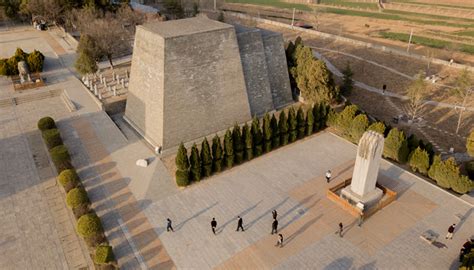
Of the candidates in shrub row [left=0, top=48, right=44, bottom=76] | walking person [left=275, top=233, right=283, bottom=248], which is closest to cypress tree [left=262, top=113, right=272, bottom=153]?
walking person [left=275, top=233, right=283, bottom=248]

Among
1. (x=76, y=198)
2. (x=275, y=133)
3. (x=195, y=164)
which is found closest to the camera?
(x=76, y=198)

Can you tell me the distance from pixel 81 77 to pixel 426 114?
33635 millimetres

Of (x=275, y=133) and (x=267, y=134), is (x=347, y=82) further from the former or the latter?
(x=267, y=134)

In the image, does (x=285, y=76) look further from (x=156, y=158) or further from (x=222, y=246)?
(x=222, y=246)

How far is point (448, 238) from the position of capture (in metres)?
18.4

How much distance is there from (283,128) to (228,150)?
4.86 m

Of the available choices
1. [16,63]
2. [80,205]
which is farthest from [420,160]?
[16,63]

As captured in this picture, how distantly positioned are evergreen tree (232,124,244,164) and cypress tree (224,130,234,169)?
0.39m

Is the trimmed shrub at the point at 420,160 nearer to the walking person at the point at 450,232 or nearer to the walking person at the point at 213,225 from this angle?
the walking person at the point at 450,232

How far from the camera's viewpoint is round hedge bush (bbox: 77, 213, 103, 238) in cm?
1720

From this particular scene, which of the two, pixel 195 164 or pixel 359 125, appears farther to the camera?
pixel 359 125

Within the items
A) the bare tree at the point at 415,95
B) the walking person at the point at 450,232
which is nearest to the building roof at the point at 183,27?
the bare tree at the point at 415,95

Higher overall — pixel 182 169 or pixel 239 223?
pixel 182 169

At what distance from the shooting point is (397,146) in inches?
938
